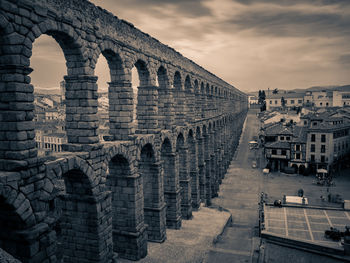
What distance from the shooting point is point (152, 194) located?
2339 centimetres

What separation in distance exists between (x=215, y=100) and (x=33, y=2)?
39.7 meters

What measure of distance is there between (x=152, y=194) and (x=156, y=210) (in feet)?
4.32

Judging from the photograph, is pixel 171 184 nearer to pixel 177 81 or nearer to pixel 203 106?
pixel 177 81

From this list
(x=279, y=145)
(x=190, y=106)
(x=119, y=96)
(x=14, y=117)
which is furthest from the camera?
(x=279, y=145)

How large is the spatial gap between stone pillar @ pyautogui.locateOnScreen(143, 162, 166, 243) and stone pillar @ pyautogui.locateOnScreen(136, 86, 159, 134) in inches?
116

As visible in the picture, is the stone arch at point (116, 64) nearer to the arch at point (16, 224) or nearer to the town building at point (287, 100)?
the arch at point (16, 224)

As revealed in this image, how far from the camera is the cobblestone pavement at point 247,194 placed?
85.8 feet

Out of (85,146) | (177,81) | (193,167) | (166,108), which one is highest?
(177,81)

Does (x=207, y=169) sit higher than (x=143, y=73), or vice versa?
(x=143, y=73)

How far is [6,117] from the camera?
35.0ft

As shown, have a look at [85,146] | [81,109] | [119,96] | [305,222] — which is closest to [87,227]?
[85,146]

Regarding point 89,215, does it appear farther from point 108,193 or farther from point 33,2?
point 33,2

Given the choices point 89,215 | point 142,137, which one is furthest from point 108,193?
point 142,137

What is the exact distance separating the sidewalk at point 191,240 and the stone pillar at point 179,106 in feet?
34.7
